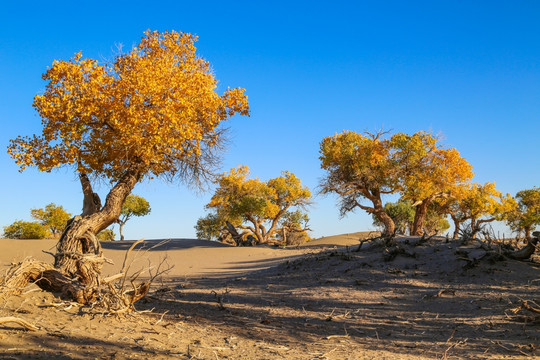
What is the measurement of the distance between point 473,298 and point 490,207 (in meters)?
28.0

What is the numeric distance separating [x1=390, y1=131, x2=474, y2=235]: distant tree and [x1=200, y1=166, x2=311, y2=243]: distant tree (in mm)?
9774

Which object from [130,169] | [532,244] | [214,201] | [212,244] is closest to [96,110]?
[130,169]

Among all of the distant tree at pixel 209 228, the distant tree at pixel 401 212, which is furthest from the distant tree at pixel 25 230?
the distant tree at pixel 401 212

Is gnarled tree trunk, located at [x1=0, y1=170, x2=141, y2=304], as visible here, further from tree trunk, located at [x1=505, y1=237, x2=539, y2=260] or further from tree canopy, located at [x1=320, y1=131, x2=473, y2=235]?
tree canopy, located at [x1=320, y1=131, x2=473, y2=235]

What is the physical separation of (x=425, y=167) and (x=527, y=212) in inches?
825

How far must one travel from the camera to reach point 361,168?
2681cm

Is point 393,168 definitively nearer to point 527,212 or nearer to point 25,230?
point 527,212

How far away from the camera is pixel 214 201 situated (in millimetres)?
34719

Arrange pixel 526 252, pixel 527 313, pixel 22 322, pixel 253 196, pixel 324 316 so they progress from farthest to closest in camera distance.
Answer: pixel 253 196 → pixel 526 252 → pixel 324 316 → pixel 527 313 → pixel 22 322

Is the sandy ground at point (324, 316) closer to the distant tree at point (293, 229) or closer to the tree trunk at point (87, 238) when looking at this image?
the tree trunk at point (87, 238)

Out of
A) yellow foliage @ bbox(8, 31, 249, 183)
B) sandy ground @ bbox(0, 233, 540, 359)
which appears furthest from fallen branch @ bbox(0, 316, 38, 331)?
yellow foliage @ bbox(8, 31, 249, 183)

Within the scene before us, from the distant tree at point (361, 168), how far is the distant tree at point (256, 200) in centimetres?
583

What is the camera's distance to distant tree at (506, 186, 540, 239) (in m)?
40.3

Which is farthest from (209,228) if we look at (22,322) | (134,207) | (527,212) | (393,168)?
(22,322)
